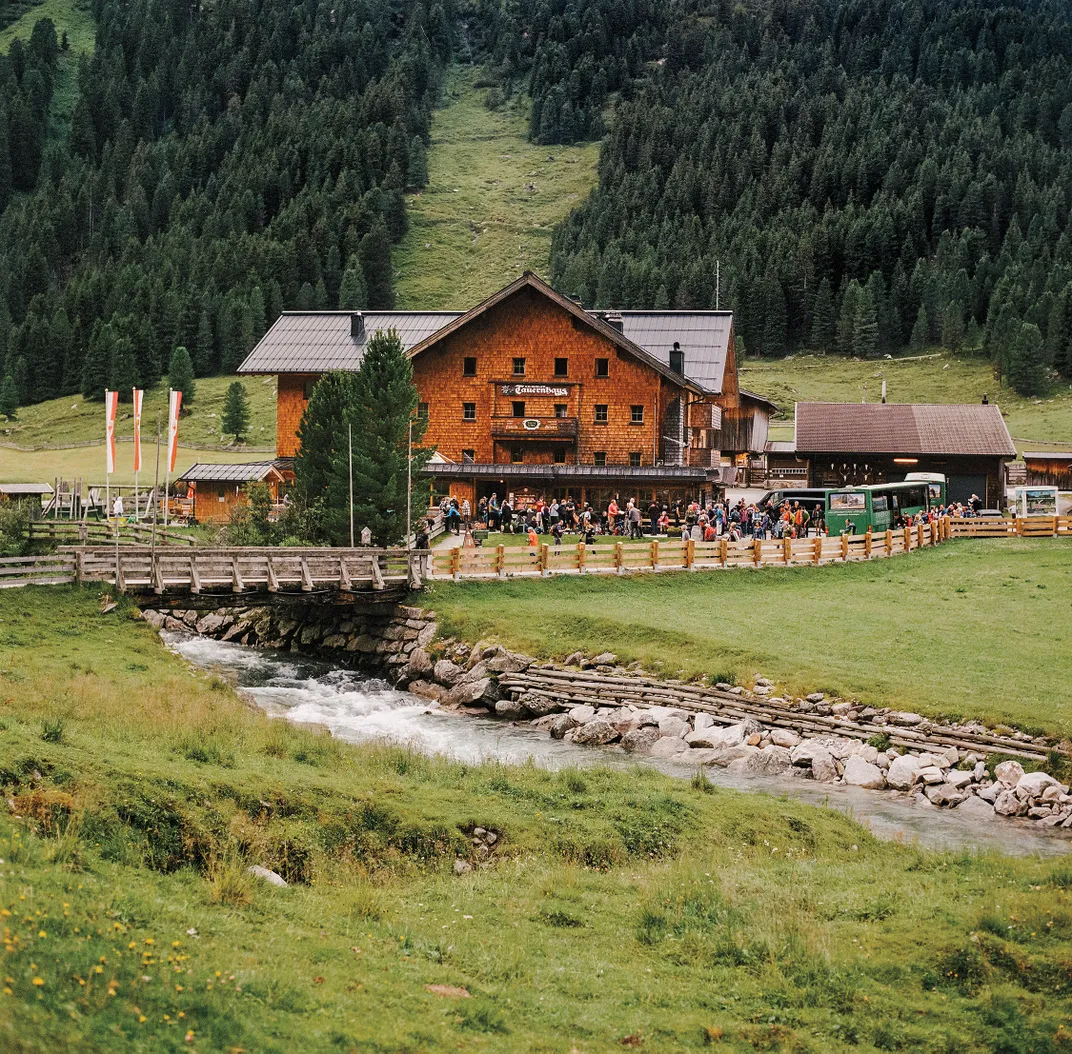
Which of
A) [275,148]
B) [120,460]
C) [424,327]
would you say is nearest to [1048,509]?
[424,327]

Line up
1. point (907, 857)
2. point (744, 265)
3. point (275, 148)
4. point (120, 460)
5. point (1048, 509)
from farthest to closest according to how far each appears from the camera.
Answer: point (275, 148)
point (744, 265)
point (120, 460)
point (1048, 509)
point (907, 857)

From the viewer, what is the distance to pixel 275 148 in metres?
191

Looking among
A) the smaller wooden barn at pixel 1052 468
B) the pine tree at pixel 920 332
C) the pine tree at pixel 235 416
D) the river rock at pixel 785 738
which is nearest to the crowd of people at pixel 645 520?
the river rock at pixel 785 738

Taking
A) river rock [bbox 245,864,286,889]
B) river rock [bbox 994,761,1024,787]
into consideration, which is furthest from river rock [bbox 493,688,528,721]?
river rock [bbox 245,864,286,889]

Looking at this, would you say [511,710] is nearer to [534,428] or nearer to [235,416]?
[534,428]

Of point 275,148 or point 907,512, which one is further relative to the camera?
point 275,148

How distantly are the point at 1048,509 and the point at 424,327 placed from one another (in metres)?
32.7

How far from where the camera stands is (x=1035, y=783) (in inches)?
886

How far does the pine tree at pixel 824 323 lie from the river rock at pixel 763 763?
4587 inches

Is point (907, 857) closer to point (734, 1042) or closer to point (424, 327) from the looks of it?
point (734, 1042)

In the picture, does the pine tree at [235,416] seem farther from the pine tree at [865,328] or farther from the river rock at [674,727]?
the river rock at [674,727]

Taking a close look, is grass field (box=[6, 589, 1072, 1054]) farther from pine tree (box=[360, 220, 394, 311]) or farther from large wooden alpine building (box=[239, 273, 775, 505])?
pine tree (box=[360, 220, 394, 311])

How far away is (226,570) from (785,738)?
653 inches

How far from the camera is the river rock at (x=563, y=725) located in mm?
29406
